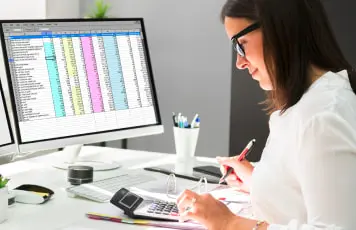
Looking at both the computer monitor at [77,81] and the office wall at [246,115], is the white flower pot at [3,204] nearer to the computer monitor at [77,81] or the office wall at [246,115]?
the computer monitor at [77,81]

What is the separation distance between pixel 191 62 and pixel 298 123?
2.37m

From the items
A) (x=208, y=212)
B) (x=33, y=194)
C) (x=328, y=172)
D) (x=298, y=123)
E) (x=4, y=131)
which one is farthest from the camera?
(x=4, y=131)

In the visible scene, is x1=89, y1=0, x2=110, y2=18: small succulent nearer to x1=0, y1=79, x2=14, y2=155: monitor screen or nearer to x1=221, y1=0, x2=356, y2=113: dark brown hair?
x1=0, y1=79, x2=14, y2=155: monitor screen

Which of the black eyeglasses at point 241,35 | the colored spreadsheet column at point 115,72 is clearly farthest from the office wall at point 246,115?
the black eyeglasses at point 241,35

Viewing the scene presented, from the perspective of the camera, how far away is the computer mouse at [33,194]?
1.54 metres

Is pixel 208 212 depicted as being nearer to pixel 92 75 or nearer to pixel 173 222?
pixel 173 222

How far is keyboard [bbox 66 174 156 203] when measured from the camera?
160cm

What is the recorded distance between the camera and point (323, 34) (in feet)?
4.01

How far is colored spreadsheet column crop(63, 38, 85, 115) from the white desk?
0.23m

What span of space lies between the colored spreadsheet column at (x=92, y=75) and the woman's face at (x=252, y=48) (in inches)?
27.6

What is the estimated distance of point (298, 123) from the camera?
45.9 inches

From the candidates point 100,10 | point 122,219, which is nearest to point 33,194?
point 122,219

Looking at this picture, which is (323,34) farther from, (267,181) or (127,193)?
(127,193)

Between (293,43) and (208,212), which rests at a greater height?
(293,43)
